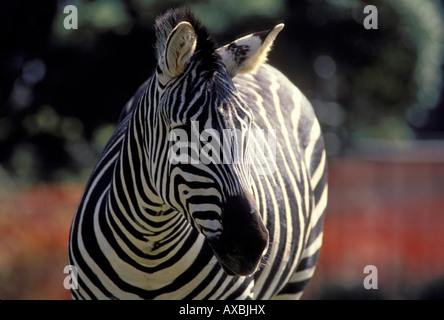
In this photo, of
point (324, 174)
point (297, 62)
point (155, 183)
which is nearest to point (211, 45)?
point (155, 183)

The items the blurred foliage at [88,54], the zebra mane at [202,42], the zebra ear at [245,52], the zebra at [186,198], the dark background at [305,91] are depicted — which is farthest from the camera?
the blurred foliage at [88,54]

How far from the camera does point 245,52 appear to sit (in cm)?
271

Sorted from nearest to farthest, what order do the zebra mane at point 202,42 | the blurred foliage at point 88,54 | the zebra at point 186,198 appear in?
the zebra at point 186,198 < the zebra mane at point 202,42 < the blurred foliage at point 88,54

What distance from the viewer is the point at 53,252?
613 cm

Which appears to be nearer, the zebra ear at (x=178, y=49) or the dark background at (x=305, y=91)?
the zebra ear at (x=178, y=49)

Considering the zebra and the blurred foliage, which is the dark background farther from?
the zebra

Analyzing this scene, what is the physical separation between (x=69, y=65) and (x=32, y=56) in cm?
51

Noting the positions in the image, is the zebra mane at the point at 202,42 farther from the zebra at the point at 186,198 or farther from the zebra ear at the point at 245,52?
the zebra ear at the point at 245,52

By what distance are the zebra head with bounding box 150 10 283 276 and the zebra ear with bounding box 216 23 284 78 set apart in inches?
3.2

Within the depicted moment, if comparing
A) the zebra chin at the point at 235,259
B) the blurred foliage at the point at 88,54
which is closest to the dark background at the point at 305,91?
the blurred foliage at the point at 88,54

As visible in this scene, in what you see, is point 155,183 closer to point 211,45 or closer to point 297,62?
point 211,45

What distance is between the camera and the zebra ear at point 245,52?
2.69 meters

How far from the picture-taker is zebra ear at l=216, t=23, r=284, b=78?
2.69 meters

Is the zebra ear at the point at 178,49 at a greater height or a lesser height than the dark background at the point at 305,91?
greater
